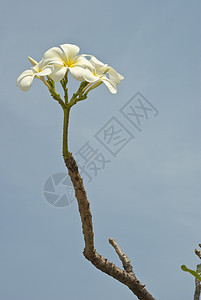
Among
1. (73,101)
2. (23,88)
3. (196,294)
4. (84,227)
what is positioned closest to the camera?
(23,88)

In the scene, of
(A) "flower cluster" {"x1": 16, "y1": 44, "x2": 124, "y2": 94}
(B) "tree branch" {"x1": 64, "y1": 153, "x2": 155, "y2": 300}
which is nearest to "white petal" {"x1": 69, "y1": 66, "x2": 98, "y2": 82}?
(A) "flower cluster" {"x1": 16, "y1": 44, "x2": 124, "y2": 94}

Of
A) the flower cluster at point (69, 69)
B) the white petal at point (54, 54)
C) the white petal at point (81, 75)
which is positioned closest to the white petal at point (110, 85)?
the flower cluster at point (69, 69)

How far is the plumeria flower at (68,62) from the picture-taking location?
155 centimetres

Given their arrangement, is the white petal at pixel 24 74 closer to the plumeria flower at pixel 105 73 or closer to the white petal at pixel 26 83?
the white petal at pixel 26 83

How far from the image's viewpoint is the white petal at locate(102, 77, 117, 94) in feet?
5.43

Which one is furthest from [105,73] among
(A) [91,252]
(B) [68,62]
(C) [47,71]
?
(A) [91,252]

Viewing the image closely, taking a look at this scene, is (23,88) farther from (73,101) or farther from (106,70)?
(106,70)

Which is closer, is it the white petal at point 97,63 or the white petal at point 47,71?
the white petal at point 47,71

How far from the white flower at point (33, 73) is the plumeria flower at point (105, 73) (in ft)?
0.74

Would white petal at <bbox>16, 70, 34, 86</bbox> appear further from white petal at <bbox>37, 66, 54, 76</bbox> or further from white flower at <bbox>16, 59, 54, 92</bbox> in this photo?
white petal at <bbox>37, 66, 54, 76</bbox>

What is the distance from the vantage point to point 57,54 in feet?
5.44

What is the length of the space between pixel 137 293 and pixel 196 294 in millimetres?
578

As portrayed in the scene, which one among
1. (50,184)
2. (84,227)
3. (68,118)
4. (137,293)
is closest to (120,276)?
(137,293)

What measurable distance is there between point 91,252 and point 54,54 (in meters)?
1.06
